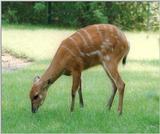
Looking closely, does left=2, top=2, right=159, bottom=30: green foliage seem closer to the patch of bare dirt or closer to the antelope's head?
the patch of bare dirt

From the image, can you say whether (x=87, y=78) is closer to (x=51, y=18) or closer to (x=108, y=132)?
(x=108, y=132)

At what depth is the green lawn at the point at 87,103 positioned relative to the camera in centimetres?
666

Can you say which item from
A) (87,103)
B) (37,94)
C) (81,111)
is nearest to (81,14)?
(87,103)

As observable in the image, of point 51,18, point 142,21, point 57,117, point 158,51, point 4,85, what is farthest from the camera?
point 51,18

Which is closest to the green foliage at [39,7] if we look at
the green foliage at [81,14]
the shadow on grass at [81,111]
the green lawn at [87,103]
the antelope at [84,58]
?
the green foliage at [81,14]

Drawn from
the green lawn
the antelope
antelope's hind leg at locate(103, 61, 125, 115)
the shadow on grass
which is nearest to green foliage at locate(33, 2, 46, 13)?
the green lawn

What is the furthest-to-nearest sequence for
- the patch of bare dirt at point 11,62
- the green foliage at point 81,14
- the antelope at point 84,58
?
the green foliage at point 81,14 < the patch of bare dirt at point 11,62 < the antelope at point 84,58

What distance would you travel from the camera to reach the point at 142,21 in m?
18.5

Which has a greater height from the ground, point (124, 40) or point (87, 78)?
point (124, 40)

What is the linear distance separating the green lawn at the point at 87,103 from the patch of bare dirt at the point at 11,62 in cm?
23

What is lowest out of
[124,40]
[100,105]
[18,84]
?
[18,84]

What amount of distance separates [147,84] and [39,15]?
11.2 m

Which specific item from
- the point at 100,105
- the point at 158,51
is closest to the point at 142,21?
the point at 158,51

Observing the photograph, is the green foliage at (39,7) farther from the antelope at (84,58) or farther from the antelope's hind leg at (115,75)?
the antelope's hind leg at (115,75)
